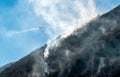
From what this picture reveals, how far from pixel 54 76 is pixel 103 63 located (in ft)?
95.1

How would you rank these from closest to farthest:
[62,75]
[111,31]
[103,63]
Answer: [103,63] < [62,75] < [111,31]

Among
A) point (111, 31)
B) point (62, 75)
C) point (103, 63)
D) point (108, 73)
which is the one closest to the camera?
point (108, 73)

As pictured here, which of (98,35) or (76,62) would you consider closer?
(76,62)

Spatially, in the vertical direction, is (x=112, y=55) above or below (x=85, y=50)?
below

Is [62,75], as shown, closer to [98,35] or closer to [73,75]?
[73,75]

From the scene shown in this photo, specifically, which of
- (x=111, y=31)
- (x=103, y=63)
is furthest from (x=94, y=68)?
(x=111, y=31)

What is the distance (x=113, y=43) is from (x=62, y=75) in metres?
28.5

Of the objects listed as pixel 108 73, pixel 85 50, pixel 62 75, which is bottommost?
pixel 108 73

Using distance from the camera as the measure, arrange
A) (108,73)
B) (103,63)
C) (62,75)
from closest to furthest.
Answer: (108,73)
(103,63)
(62,75)

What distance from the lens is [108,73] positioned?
156 metres


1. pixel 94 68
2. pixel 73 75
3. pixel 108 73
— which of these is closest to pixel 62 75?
pixel 73 75

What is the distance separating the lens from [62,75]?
179250 mm

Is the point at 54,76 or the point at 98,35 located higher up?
the point at 98,35

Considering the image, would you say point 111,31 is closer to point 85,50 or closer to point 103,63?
point 85,50
